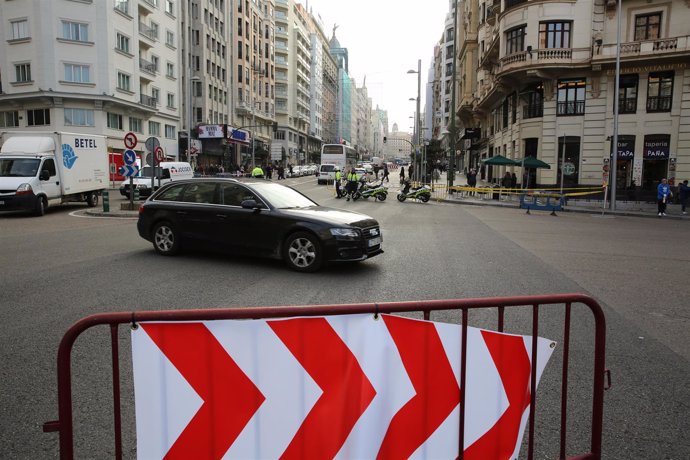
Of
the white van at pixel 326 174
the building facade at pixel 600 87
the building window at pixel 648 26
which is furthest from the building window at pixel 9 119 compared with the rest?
the building window at pixel 648 26

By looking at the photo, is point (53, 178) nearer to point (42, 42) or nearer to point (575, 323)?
point (575, 323)

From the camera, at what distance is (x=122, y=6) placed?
4238cm

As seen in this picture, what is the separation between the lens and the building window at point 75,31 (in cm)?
3878

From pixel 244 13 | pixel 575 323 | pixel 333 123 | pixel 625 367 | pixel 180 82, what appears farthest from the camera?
pixel 333 123

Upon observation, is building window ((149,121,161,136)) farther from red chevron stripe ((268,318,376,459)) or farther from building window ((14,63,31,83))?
red chevron stripe ((268,318,376,459))

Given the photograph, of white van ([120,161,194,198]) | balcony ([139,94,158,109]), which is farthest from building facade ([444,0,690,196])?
balcony ([139,94,158,109])

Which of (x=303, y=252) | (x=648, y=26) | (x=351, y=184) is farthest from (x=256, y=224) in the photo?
(x=648, y=26)

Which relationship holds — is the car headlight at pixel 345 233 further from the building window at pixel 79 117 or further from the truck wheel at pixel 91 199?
the building window at pixel 79 117

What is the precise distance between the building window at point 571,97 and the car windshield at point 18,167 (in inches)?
1139

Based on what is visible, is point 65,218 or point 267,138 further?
point 267,138

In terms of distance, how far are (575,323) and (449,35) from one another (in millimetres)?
99127

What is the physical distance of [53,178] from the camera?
18797mm

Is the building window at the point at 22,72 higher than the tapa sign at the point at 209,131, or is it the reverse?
the building window at the point at 22,72

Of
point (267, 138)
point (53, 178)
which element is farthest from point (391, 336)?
point (267, 138)
